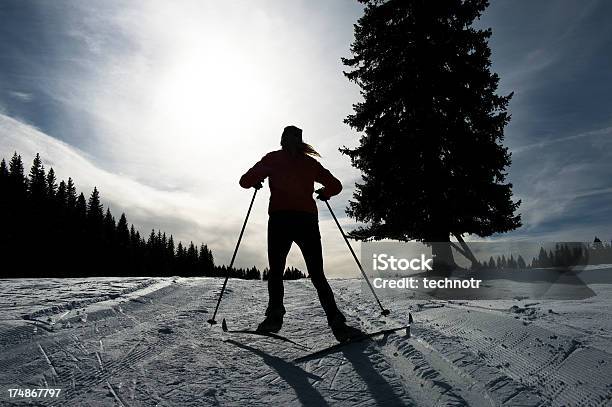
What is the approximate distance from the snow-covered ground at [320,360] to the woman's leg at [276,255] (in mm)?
409

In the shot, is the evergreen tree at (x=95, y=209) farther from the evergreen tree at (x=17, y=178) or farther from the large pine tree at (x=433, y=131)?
the large pine tree at (x=433, y=131)

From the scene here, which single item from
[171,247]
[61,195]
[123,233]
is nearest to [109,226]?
[123,233]

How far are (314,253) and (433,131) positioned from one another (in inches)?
391

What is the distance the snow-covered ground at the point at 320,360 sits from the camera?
260cm

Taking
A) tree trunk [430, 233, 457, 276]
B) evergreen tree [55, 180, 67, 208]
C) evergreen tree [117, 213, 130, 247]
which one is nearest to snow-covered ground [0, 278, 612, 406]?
tree trunk [430, 233, 457, 276]

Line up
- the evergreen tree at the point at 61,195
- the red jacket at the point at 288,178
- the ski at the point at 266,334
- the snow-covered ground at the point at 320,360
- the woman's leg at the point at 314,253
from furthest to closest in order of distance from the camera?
the evergreen tree at the point at 61,195 < the red jacket at the point at 288,178 < the woman's leg at the point at 314,253 < the ski at the point at 266,334 < the snow-covered ground at the point at 320,360

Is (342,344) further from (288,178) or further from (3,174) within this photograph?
(3,174)

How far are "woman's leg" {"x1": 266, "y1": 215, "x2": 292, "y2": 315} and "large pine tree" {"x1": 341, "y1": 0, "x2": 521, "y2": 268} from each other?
30.5 ft

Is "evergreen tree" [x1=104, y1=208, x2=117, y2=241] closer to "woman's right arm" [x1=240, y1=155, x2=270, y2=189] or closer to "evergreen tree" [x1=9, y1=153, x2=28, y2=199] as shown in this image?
"evergreen tree" [x1=9, y1=153, x2=28, y2=199]

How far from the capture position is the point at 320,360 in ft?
11.5

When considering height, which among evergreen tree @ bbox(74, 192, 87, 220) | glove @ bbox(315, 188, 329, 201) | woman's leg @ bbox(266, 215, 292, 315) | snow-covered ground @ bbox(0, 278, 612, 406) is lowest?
snow-covered ground @ bbox(0, 278, 612, 406)

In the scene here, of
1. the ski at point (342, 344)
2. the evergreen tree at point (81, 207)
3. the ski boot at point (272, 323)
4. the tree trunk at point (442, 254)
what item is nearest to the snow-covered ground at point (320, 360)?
the ski at point (342, 344)

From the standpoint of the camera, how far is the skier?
469 centimetres

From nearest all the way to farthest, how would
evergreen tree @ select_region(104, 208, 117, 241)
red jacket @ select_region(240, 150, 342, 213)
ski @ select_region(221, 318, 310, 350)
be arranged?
1. ski @ select_region(221, 318, 310, 350)
2. red jacket @ select_region(240, 150, 342, 213)
3. evergreen tree @ select_region(104, 208, 117, 241)
